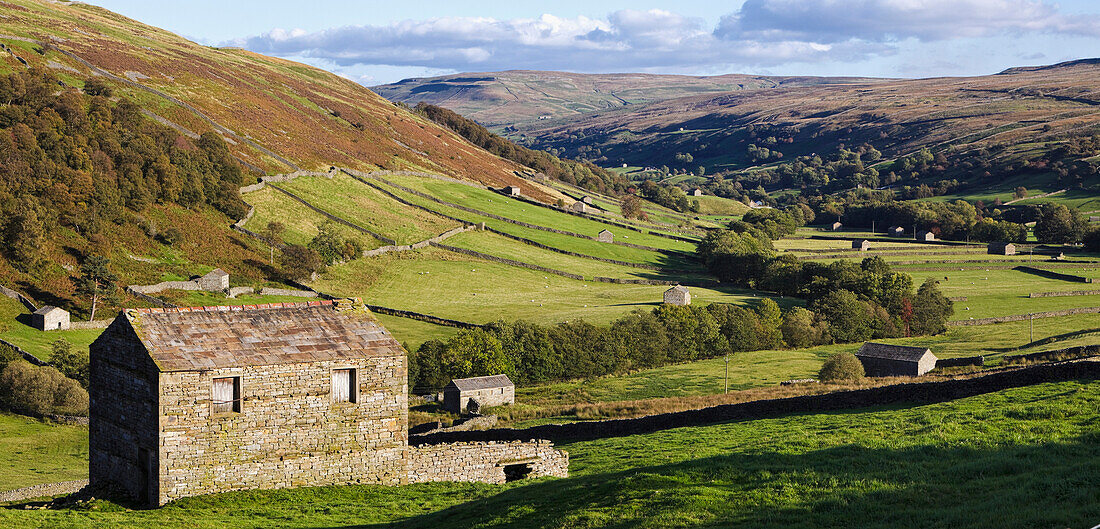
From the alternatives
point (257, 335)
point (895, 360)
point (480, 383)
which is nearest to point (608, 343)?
point (480, 383)

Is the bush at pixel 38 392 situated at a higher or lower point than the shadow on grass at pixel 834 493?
lower

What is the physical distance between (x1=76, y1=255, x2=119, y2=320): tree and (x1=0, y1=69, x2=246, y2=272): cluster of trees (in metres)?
4.35

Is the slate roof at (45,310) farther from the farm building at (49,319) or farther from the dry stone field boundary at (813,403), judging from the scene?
the dry stone field boundary at (813,403)

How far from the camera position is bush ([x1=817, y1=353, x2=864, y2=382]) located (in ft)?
206

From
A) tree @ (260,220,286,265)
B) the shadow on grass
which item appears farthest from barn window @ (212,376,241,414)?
tree @ (260,220,286,265)

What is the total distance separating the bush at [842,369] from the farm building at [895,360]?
3.90 m

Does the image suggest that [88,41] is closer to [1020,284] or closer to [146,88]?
[146,88]

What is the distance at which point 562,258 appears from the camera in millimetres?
122000

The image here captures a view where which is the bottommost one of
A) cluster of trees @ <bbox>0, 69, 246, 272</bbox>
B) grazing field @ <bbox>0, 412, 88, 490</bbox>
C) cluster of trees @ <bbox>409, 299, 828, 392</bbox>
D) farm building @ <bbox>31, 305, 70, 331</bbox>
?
grazing field @ <bbox>0, 412, 88, 490</bbox>

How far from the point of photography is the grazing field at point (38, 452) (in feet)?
147

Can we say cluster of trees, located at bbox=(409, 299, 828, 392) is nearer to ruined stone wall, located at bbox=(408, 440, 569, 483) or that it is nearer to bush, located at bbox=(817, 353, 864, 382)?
bush, located at bbox=(817, 353, 864, 382)

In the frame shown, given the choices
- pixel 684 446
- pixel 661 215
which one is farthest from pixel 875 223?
pixel 684 446

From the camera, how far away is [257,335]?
1080 inches

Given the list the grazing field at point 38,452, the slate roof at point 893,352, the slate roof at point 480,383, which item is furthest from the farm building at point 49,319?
the slate roof at point 893,352
